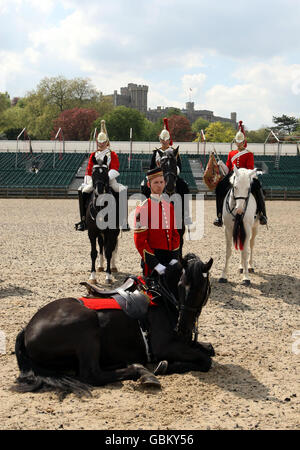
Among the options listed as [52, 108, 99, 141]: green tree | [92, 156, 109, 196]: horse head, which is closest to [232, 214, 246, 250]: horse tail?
[92, 156, 109, 196]: horse head

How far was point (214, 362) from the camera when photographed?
16.9 feet

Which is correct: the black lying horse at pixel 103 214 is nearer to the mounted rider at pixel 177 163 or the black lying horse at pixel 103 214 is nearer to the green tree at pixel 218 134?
the mounted rider at pixel 177 163

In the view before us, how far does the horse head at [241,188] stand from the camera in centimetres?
894

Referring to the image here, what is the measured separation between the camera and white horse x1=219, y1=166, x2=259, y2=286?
8.97m

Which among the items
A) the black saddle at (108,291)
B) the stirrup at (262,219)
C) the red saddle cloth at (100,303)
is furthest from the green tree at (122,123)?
the red saddle cloth at (100,303)

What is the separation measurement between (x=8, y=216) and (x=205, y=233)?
9.42 meters

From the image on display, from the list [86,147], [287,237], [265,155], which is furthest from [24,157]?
[287,237]

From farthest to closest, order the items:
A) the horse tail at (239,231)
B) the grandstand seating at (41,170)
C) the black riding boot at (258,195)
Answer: the grandstand seating at (41,170) < the black riding boot at (258,195) < the horse tail at (239,231)

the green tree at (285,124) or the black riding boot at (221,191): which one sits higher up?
the green tree at (285,124)

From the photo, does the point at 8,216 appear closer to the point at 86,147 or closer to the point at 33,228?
the point at 33,228

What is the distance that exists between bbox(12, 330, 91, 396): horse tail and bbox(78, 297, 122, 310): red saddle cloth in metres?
0.66

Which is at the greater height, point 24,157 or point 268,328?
point 24,157

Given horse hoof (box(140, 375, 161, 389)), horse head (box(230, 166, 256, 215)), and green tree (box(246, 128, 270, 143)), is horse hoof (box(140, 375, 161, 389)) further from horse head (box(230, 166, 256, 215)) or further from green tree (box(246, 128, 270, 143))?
green tree (box(246, 128, 270, 143))

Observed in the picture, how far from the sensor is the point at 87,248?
1303 cm
